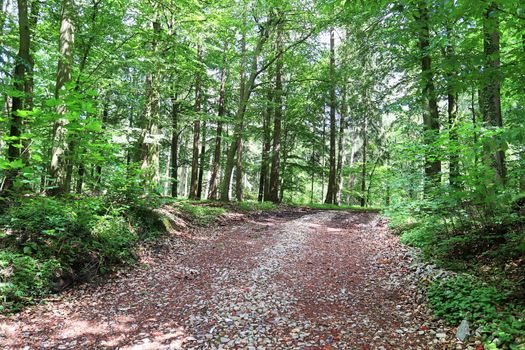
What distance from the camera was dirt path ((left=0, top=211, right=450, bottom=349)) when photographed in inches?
147

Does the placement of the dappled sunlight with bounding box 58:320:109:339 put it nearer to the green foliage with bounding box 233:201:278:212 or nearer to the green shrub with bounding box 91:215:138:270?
the green shrub with bounding box 91:215:138:270

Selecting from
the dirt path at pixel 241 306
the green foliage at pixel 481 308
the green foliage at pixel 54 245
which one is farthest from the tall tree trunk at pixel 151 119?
the green foliage at pixel 481 308

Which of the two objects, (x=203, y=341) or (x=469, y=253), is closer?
(x=203, y=341)

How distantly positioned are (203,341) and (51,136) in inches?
231

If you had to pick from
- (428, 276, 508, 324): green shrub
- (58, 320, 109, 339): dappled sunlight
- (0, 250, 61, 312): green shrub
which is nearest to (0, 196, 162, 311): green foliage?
(0, 250, 61, 312): green shrub

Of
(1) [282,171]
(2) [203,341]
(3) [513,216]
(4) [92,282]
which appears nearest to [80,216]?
(4) [92,282]

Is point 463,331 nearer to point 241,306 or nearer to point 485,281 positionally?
point 485,281

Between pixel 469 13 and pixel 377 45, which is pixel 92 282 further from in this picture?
pixel 377 45

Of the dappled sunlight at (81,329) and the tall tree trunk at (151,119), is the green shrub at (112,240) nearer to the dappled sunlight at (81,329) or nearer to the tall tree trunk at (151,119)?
the dappled sunlight at (81,329)

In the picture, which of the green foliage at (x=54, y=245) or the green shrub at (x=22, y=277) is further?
the green foliage at (x=54, y=245)

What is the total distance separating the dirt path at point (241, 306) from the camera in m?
3.74

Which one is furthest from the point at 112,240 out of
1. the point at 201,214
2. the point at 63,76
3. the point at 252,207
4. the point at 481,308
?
the point at 252,207

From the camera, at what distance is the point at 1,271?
432 centimetres

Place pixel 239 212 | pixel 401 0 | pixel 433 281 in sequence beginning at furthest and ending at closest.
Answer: pixel 239 212, pixel 401 0, pixel 433 281
